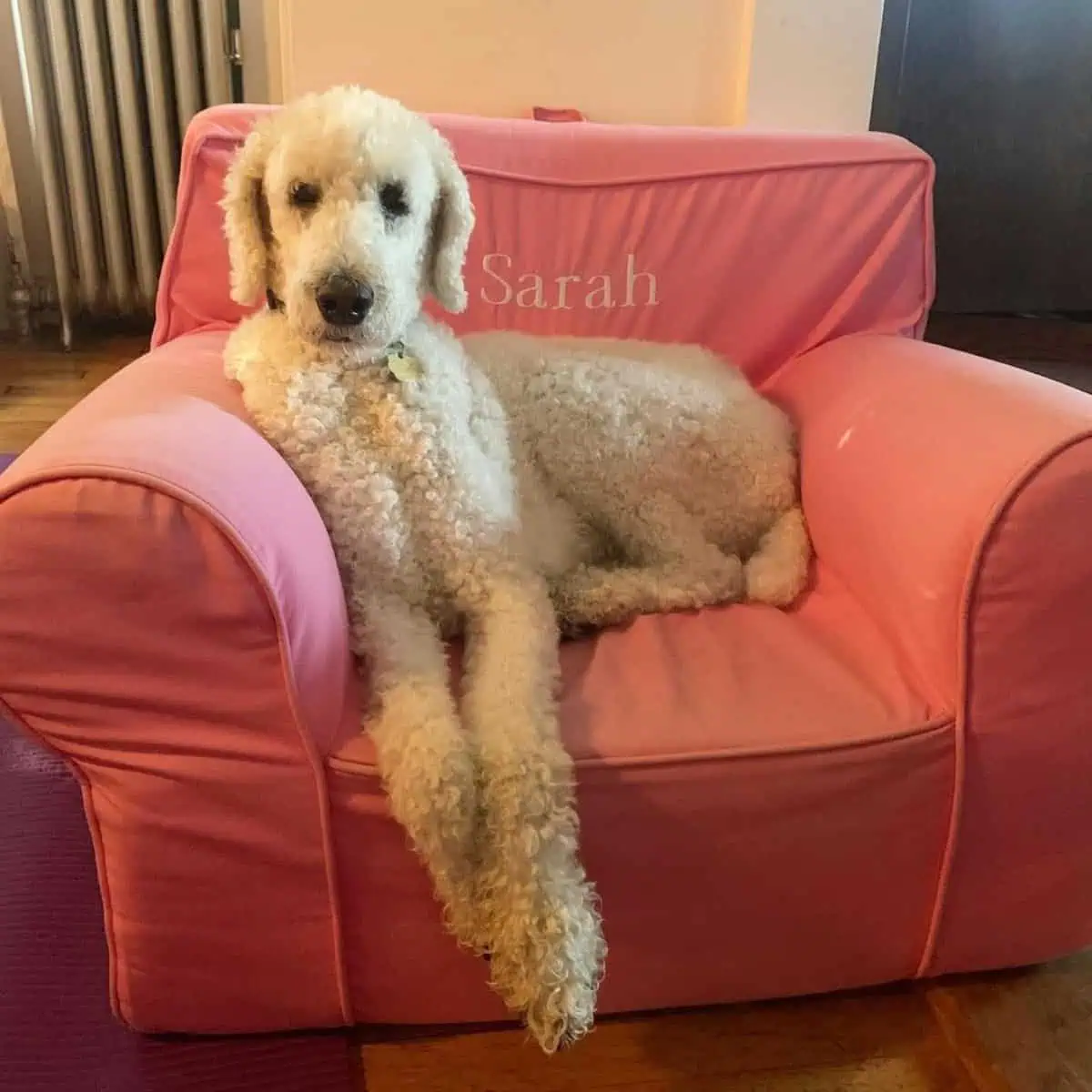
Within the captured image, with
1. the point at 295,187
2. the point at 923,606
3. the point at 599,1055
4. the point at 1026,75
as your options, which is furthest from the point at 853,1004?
the point at 1026,75

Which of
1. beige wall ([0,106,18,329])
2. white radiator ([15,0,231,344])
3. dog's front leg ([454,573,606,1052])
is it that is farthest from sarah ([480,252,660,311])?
beige wall ([0,106,18,329])

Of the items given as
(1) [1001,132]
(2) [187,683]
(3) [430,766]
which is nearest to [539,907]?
(3) [430,766]

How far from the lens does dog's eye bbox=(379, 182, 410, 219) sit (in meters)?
1.19

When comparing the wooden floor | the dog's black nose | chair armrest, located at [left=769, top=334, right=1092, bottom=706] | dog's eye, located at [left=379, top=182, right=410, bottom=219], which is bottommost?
the wooden floor

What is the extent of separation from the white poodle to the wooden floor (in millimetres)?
206

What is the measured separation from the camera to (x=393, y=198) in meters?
1.20

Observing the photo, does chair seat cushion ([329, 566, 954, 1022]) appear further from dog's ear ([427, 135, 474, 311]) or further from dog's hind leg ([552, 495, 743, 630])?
dog's ear ([427, 135, 474, 311])

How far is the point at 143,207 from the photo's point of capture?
3.09 metres

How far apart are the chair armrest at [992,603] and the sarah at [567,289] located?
0.44 meters

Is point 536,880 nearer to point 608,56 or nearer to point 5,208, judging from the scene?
point 608,56

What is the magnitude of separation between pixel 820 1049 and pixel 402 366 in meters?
0.85

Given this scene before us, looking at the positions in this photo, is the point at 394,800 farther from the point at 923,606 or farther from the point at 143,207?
the point at 143,207

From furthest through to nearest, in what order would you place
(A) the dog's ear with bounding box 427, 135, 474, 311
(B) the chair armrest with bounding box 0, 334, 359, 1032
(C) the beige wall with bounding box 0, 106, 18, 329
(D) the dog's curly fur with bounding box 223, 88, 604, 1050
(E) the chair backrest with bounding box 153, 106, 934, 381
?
1. (C) the beige wall with bounding box 0, 106, 18, 329
2. (E) the chair backrest with bounding box 153, 106, 934, 381
3. (A) the dog's ear with bounding box 427, 135, 474, 311
4. (D) the dog's curly fur with bounding box 223, 88, 604, 1050
5. (B) the chair armrest with bounding box 0, 334, 359, 1032

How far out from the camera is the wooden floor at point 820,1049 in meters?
1.15
